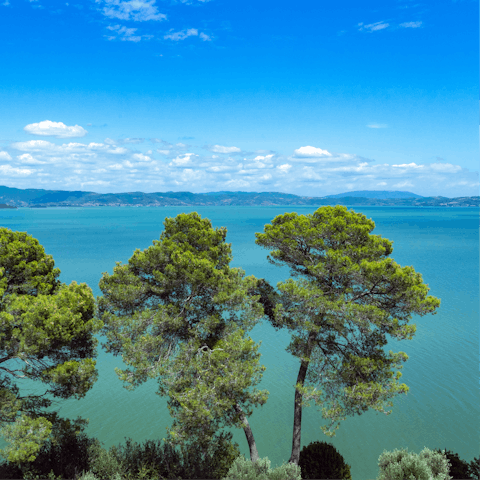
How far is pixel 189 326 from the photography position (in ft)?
43.2

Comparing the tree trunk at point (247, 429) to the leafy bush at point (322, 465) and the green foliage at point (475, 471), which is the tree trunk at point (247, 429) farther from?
the green foliage at point (475, 471)

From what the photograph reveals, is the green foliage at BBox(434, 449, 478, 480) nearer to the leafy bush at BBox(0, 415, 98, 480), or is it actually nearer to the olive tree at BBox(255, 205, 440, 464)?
the olive tree at BBox(255, 205, 440, 464)

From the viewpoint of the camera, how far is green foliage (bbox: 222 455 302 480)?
456 inches

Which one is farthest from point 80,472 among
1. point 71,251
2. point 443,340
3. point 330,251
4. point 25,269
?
point 71,251

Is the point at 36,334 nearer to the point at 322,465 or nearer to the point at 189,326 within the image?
the point at 189,326

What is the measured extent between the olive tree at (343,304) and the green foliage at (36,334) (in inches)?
251

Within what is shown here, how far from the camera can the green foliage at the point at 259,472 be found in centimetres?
1157

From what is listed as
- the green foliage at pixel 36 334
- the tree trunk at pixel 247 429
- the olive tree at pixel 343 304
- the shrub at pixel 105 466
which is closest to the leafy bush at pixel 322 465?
the olive tree at pixel 343 304

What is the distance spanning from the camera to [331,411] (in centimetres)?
1188

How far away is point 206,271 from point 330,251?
4191mm

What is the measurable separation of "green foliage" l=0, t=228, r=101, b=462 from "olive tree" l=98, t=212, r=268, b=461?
1033 millimetres

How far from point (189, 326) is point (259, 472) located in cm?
510

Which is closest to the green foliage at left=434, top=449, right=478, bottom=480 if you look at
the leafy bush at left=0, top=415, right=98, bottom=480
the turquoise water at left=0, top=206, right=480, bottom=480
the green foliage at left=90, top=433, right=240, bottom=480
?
the turquoise water at left=0, top=206, right=480, bottom=480

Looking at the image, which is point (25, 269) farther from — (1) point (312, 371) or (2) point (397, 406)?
(2) point (397, 406)
